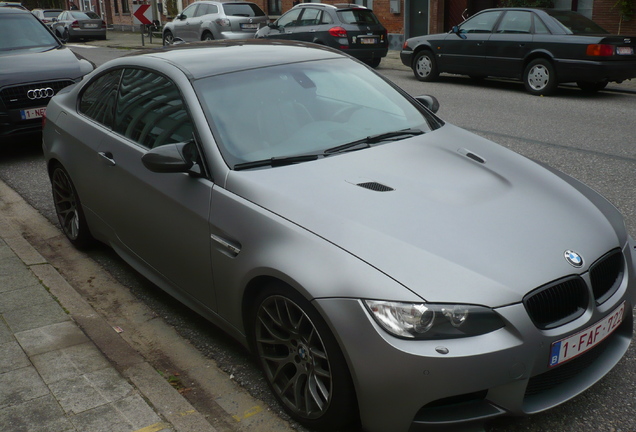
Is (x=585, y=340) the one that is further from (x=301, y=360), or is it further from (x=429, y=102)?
(x=429, y=102)

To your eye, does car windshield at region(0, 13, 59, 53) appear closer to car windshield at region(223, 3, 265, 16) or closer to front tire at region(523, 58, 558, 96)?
front tire at region(523, 58, 558, 96)

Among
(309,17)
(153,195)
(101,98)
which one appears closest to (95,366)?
(153,195)

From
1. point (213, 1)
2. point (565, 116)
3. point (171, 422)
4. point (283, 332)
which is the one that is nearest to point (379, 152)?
point (283, 332)

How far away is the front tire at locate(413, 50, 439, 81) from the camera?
48.5 feet

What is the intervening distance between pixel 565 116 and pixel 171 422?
29.4 feet

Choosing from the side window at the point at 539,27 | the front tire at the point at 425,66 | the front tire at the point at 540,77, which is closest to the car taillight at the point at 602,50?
the front tire at the point at 540,77

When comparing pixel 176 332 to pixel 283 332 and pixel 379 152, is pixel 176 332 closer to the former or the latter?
pixel 283 332

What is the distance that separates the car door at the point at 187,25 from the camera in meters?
23.4

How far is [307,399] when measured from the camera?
2.92m

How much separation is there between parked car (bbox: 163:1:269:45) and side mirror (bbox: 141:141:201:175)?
18882mm

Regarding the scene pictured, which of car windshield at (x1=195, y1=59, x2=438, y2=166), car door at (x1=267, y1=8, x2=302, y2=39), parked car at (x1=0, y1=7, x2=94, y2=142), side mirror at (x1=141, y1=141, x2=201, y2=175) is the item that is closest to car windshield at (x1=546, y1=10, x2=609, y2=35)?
car door at (x1=267, y1=8, x2=302, y2=39)

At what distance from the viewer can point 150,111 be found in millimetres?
4133

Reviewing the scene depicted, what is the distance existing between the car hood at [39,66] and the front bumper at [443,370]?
680 centimetres

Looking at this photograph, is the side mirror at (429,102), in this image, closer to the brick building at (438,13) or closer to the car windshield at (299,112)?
the car windshield at (299,112)
